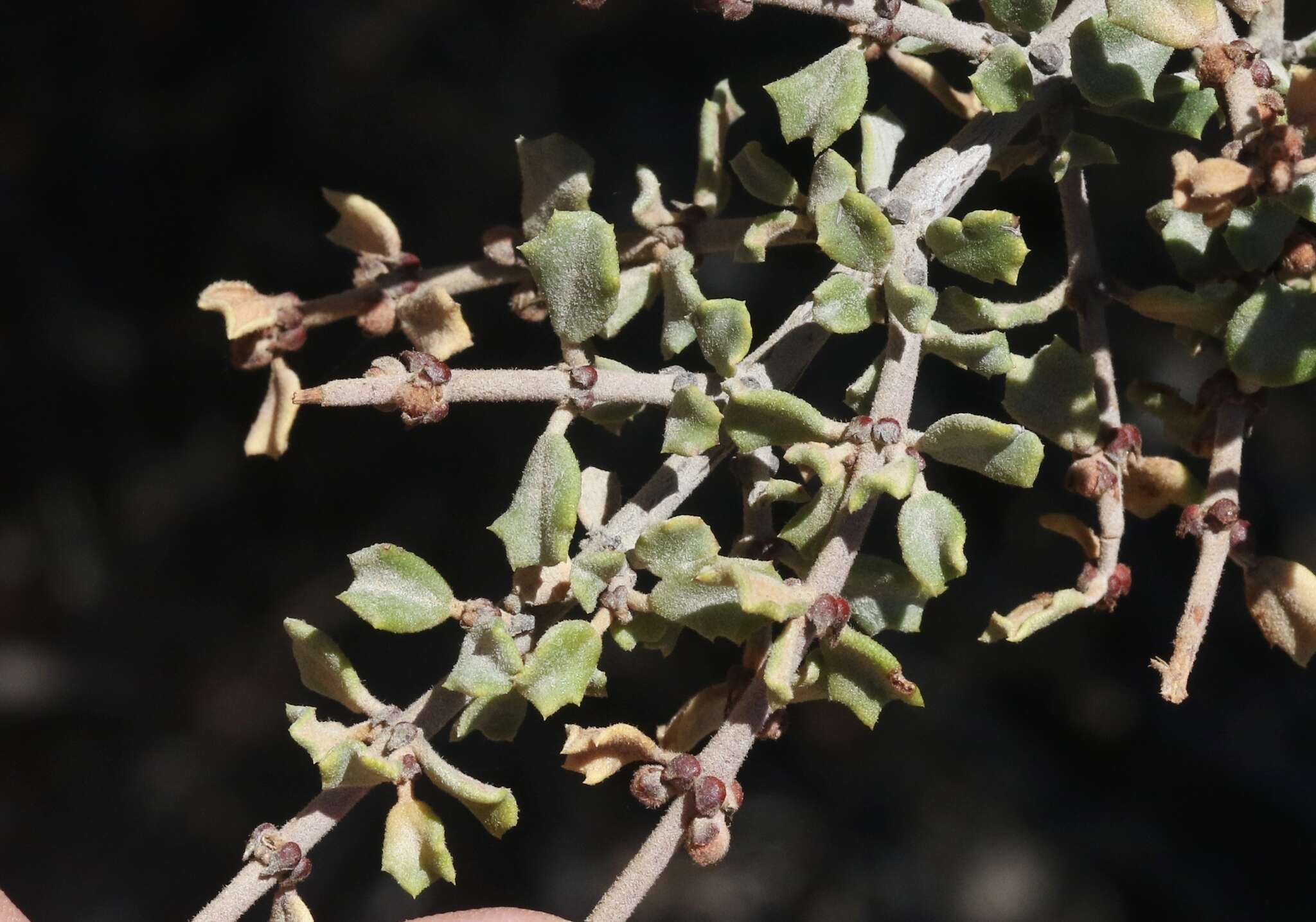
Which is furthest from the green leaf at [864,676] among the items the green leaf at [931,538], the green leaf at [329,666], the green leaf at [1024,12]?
the green leaf at [1024,12]

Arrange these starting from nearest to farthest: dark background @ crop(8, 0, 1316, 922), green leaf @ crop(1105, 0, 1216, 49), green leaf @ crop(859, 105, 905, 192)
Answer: green leaf @ crop(1105, 0, 1216, 49)
green leaf @ crop(859, 105, 905, 192)
dark background @ crop(8, 0, 1316, 922)

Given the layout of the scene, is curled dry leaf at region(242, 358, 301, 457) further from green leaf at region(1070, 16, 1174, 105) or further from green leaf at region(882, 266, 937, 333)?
green leaf at region(1070, 16, 1174, 105)

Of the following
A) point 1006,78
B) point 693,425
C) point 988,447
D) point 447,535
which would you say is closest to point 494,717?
point 693,425

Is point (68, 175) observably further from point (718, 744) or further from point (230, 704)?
point (718, 744)

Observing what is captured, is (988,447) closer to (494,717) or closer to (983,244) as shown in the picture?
(983,244)

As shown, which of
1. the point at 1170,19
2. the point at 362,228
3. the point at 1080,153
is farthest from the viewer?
the point at 362,228

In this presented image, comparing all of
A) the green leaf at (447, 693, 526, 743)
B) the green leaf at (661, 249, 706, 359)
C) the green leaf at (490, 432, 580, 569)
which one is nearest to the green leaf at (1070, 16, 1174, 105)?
the green leaf at (661, 249, 706, 359)

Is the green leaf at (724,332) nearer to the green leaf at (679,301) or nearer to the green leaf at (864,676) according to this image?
the green leaf at (679,301)

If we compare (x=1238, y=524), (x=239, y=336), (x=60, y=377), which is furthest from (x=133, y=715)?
(x=1238, y=524)
